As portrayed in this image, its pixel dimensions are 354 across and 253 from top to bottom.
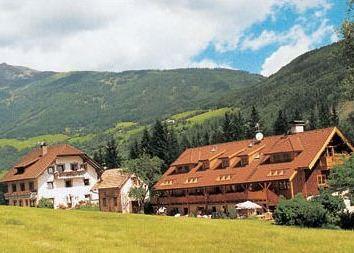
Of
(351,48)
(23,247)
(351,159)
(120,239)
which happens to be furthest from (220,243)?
(351,159)

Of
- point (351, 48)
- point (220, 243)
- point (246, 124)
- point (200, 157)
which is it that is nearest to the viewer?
point (220, 243)

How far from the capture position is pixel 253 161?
288 feet

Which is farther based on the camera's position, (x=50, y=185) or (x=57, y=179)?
(x=57, y=179)

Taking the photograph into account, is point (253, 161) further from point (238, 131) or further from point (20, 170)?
point (20, 170)

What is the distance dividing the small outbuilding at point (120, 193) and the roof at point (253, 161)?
5.65 metres

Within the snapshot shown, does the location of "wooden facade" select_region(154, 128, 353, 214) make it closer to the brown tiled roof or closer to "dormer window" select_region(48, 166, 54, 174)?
the brown tiled roof

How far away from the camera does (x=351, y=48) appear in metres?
53.4

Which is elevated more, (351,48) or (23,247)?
(351,48)

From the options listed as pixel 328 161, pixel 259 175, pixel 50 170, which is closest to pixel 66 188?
pixel 50 170

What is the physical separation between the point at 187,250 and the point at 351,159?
31682 millimetres

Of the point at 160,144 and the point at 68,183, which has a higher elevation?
the point at 160,144

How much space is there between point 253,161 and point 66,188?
124ft

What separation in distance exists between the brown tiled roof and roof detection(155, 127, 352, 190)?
769 inches

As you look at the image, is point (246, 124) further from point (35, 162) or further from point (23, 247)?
point (23, 247)
